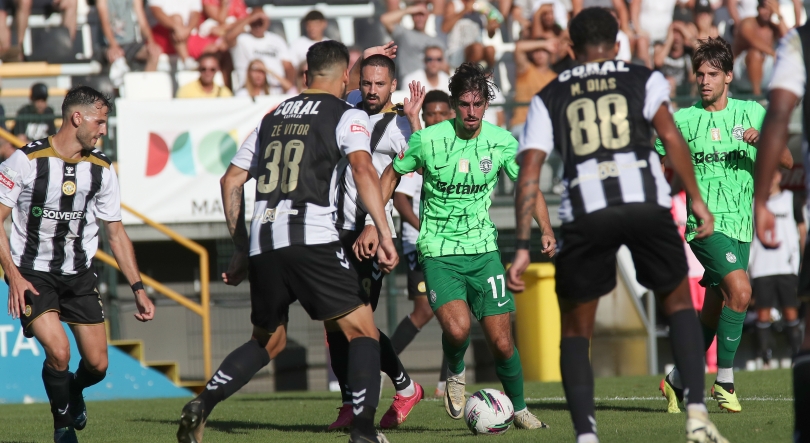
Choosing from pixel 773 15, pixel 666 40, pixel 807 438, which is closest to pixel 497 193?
pixel 666 40

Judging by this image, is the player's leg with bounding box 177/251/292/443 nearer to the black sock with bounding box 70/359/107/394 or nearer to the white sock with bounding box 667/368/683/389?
the black sock with bounding box 70/359/107/394

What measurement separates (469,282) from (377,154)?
141 centimetres

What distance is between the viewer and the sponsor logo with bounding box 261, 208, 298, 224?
5.85m

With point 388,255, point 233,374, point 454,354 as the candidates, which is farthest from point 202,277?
point 388,255

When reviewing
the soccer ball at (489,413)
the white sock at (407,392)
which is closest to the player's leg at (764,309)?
the white sock at (407,392)

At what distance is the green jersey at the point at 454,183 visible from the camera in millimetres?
6887

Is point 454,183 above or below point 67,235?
above

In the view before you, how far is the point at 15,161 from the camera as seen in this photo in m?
6.75

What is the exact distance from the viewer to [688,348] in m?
5.06

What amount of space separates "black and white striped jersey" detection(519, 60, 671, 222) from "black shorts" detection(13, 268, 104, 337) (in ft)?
11.2

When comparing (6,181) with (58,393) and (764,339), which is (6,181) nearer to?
(58,393)

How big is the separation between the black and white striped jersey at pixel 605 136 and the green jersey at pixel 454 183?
1.89 m

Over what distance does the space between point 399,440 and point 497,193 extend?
25.7ft

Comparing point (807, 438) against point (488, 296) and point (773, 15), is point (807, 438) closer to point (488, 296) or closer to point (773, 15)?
point (488, 296)
